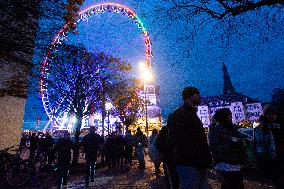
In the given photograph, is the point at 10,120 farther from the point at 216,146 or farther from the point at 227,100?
the point at 227,100

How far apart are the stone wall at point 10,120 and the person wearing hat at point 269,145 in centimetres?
1088

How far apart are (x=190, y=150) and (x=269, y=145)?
1.43m

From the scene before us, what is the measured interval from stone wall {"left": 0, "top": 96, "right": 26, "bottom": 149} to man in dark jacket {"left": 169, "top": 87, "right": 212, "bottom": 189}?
1049 cm

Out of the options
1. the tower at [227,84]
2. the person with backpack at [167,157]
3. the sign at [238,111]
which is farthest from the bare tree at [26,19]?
the tower at [227,84]

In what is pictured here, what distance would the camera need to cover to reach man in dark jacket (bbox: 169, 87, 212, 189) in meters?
3.24

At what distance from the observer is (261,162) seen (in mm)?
4047

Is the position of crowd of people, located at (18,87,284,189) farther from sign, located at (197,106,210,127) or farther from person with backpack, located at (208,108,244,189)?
sign, located at (197,106,210,127)

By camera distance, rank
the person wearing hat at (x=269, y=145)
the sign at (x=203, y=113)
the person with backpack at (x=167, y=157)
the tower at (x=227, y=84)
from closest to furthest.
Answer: the person wearing hat at (x=269, y=145) → the person with backpack at (x=167, y=157) → the sign at (x=203, y=113) → the tower at (x=227, y=84)

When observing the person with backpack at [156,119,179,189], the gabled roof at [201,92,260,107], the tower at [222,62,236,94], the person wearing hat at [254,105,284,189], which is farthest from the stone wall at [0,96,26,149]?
the tower at [222,62,236,94]

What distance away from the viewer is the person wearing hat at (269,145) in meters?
3.89

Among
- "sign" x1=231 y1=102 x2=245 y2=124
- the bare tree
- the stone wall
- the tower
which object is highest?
the tower

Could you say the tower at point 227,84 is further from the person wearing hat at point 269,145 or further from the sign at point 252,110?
the person wearing hat at point 269,145

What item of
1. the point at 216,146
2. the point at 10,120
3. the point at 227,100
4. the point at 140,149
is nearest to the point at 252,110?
the point at 227,100

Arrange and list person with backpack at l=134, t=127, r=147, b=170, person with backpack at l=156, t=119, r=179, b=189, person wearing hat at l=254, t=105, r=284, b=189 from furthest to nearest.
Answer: person with backpack at l=134, t=127, r=147, b=170
person with backpack at l=156, t=119, r=179, b=189
person wearing hat at l=254, t=105, r=284, b=189
